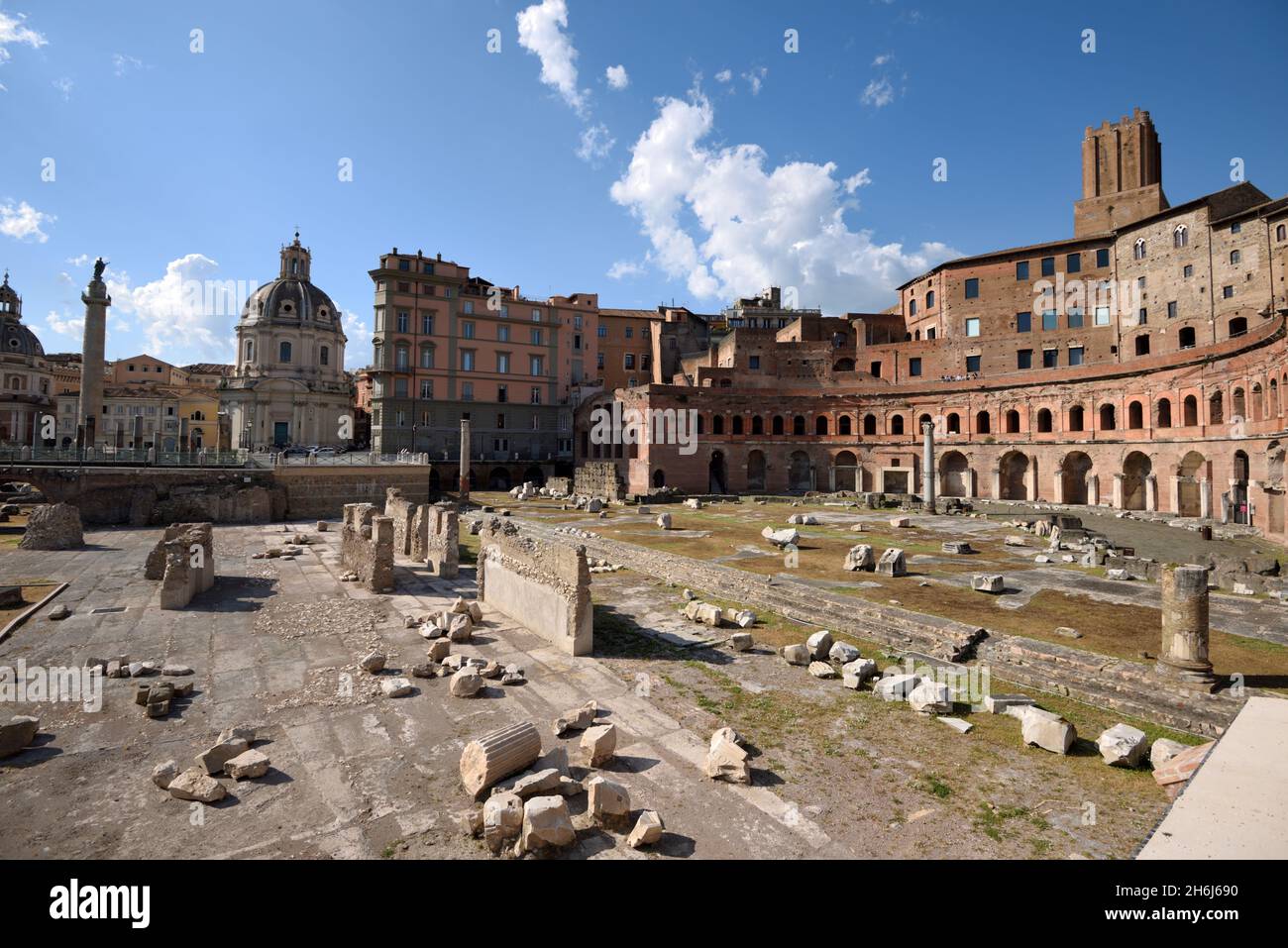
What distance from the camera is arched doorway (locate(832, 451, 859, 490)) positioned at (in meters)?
48.0

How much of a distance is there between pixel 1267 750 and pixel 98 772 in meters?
10.4

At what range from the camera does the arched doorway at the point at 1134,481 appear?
35.0 m

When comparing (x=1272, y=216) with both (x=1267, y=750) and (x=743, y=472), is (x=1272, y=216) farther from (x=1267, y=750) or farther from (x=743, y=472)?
(x=1267, y=750)

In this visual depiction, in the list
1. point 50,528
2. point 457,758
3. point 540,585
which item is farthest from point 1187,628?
point 50,528

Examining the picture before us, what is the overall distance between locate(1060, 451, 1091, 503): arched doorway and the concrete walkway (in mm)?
39560

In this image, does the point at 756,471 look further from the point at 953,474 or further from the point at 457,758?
the point at 457,758

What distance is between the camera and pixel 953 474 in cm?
4453

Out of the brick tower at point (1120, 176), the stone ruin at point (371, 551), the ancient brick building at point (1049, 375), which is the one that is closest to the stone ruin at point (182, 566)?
the stone ruin at point (371, 551)

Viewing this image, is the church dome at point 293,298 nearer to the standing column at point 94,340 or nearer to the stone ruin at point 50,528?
the standing column at point 94,340

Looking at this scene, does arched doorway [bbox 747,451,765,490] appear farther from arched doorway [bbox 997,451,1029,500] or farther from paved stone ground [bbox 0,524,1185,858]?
paved stone ground [bbox 0,524,1185,858]

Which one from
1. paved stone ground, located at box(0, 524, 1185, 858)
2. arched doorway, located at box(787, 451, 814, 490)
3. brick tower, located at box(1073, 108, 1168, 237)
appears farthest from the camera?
arched doorway, located at box(787, 451, 814, 490)

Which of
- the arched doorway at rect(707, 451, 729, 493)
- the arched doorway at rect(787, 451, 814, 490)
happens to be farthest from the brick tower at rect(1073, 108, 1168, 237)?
the arched doorway at rect(707, 451, 729, 493)

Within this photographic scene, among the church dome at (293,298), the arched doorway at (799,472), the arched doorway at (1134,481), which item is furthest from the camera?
the church dome at (293,298)

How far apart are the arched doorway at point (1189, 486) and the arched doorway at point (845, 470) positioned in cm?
1959
